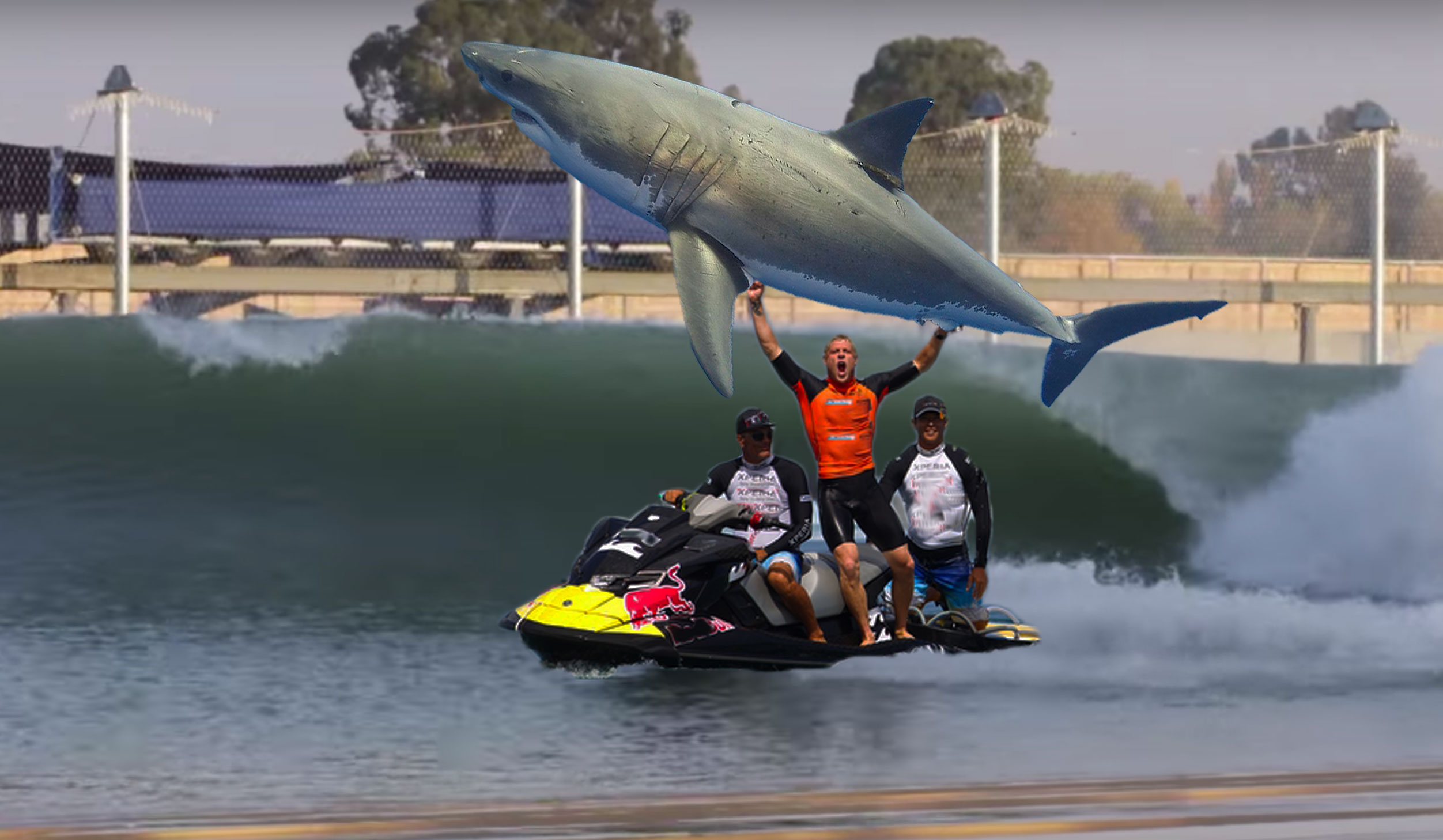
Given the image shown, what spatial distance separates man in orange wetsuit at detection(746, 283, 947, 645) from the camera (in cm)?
905

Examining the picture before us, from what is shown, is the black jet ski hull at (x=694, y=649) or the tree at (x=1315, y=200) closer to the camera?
the black jet ski hull at (x=694, y=649)

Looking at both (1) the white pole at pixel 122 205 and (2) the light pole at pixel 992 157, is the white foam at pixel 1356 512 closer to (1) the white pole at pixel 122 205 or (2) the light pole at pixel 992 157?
(2) the light pole at pixel 992 157

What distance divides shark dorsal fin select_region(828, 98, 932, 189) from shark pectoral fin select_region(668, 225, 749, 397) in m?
0.57

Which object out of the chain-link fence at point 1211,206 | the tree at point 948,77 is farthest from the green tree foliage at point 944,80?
the chain-link fence at point 1211,206

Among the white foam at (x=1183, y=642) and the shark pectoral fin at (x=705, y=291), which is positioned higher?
the shark pectoral fin at (x=705, y=291)

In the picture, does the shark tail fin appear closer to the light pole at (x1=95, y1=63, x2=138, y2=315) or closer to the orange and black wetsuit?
the orange and black wetsuit

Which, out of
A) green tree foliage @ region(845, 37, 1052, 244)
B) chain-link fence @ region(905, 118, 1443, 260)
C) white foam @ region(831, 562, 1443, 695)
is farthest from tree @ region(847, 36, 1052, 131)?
white foam @ region(831, 562, 1443, 695)

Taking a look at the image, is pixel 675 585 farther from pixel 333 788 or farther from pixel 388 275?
pixel 388 275

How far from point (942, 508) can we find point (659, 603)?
1.70 meters

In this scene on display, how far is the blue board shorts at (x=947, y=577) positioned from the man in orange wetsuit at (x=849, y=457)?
1.99 feet

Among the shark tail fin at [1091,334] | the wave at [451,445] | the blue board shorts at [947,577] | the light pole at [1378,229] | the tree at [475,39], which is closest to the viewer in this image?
the shark tail fin at [1091,334]

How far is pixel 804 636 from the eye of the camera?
9.25m

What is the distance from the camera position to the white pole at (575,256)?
48.5 ft

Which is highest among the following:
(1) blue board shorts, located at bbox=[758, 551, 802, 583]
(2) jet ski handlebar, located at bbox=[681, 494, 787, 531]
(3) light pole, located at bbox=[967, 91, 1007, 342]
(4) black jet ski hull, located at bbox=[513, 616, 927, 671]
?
(3) light pole, located at bbox=[967, 91, 1007, 342]
